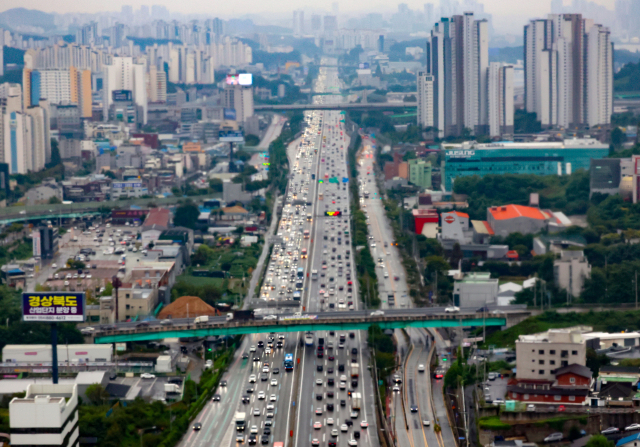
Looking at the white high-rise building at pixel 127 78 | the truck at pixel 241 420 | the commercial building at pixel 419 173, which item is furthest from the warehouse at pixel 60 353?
the white high-rise building at pixel 127 78

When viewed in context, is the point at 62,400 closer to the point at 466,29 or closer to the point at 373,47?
the point at 466,29

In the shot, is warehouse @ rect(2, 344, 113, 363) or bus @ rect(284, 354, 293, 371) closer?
bus @ rect(284, 354, 293, 371)

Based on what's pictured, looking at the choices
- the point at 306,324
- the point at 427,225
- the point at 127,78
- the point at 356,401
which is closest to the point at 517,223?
the point at 427,225

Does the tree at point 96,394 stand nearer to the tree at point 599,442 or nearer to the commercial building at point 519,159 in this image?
the tree at point 599,442

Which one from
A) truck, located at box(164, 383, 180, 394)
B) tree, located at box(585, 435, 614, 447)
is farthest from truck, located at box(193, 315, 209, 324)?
tree, located at box(585, 435, 614, 447)

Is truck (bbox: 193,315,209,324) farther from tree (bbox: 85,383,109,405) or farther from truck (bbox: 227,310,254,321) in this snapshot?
tree (bbox: 85,383,109,405)
